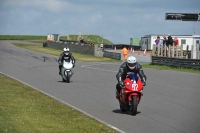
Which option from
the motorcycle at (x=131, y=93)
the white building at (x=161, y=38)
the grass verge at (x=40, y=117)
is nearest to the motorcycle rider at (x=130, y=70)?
the motorcycle at (x=131, y=93)

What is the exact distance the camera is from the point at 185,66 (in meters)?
34.3

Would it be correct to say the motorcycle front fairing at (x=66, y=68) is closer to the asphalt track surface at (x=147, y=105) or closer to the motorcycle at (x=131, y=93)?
the asphalt track surface at (x=147, y=105)

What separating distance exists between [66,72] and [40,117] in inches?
468

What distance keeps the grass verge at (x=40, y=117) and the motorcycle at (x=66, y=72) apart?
6827 mm

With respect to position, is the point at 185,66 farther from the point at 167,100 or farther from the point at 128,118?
the point at 128,118

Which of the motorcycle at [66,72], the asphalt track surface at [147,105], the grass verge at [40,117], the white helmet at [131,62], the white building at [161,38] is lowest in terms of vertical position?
the asphalt track surface at [147,105]

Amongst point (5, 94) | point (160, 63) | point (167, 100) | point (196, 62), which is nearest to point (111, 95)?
point (167, 100)

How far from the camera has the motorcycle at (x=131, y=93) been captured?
13023 mm

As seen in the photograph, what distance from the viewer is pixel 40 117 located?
11.8m

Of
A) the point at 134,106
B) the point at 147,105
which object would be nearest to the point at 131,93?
the point at 134,106

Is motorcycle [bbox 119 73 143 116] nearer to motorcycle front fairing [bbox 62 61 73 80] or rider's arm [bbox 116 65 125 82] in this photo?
rider's arm [bbox 116 65 125 82]

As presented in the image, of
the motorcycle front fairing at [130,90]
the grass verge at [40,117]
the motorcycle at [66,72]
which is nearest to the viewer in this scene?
the grass verge at [40,117]

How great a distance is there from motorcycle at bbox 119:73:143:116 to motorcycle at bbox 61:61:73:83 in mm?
10189

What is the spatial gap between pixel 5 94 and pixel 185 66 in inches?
768
